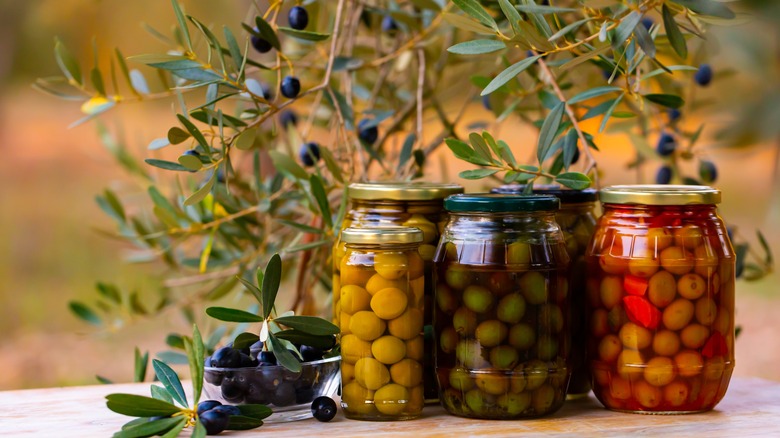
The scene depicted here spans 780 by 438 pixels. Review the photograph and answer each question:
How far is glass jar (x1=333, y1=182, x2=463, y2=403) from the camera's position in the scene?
96cm

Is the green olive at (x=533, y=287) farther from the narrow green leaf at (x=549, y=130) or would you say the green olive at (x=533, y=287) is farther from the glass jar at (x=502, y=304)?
the narrow green leaf at (x=549, y=130)

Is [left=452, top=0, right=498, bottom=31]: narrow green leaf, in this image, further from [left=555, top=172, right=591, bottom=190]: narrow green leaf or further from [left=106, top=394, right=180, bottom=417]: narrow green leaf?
[left=106, top=394, right=180, bottom=417]: narrow green leaf

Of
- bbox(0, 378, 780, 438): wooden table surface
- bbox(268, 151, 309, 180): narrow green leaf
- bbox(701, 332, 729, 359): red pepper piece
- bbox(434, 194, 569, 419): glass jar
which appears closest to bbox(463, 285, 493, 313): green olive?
bbox(434, 194, 569, 419): glass jar

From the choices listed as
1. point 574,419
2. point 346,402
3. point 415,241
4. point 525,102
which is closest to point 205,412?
point 346,402

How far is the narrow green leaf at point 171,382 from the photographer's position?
2.86ft

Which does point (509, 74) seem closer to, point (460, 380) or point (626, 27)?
point (626, 27)

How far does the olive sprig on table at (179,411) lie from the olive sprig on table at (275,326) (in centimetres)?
5

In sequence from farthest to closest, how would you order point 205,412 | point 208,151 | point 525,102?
point 525,102 → point 208,151 → point 205,412

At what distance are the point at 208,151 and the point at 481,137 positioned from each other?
0.95 feet

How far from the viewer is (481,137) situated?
3.23ft

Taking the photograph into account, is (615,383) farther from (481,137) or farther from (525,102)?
(525,102)

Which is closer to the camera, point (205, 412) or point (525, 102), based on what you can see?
point (205, 412)

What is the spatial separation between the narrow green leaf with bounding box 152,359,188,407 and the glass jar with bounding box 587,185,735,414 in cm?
42

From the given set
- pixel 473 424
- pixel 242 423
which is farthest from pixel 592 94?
pixel 242 423
